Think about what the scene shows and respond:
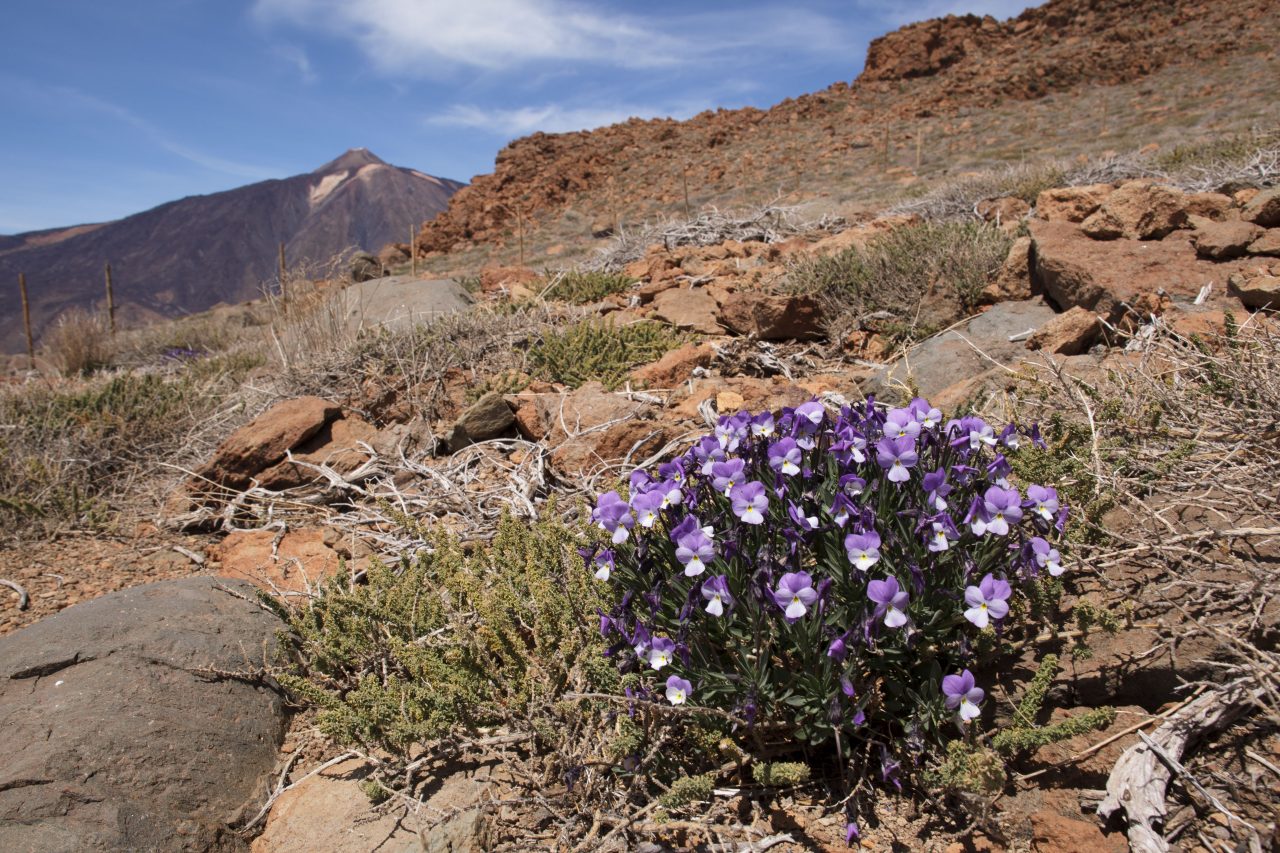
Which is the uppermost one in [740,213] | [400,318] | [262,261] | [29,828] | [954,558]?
[262,261]

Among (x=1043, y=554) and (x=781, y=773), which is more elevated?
(x=1043, y=554)

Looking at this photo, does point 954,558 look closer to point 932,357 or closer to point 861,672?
point 861,672

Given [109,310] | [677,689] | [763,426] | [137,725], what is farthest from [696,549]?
[109,310]

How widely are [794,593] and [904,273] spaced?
16.5 ft

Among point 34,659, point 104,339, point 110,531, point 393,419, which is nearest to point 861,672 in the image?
point 34,659

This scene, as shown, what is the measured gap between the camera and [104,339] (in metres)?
12.8

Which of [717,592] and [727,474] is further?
[727,474]

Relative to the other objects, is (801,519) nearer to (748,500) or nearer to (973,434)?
(748,500)

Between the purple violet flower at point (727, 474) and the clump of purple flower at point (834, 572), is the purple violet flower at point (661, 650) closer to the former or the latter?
the clump of purple flower at point (834, 572)

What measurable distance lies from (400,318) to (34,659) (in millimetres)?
4865

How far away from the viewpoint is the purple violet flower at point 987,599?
1.73 m

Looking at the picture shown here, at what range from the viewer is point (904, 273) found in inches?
241

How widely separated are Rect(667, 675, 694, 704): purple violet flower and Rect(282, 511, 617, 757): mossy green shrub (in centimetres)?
32

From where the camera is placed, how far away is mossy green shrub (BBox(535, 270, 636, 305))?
25.7ft
